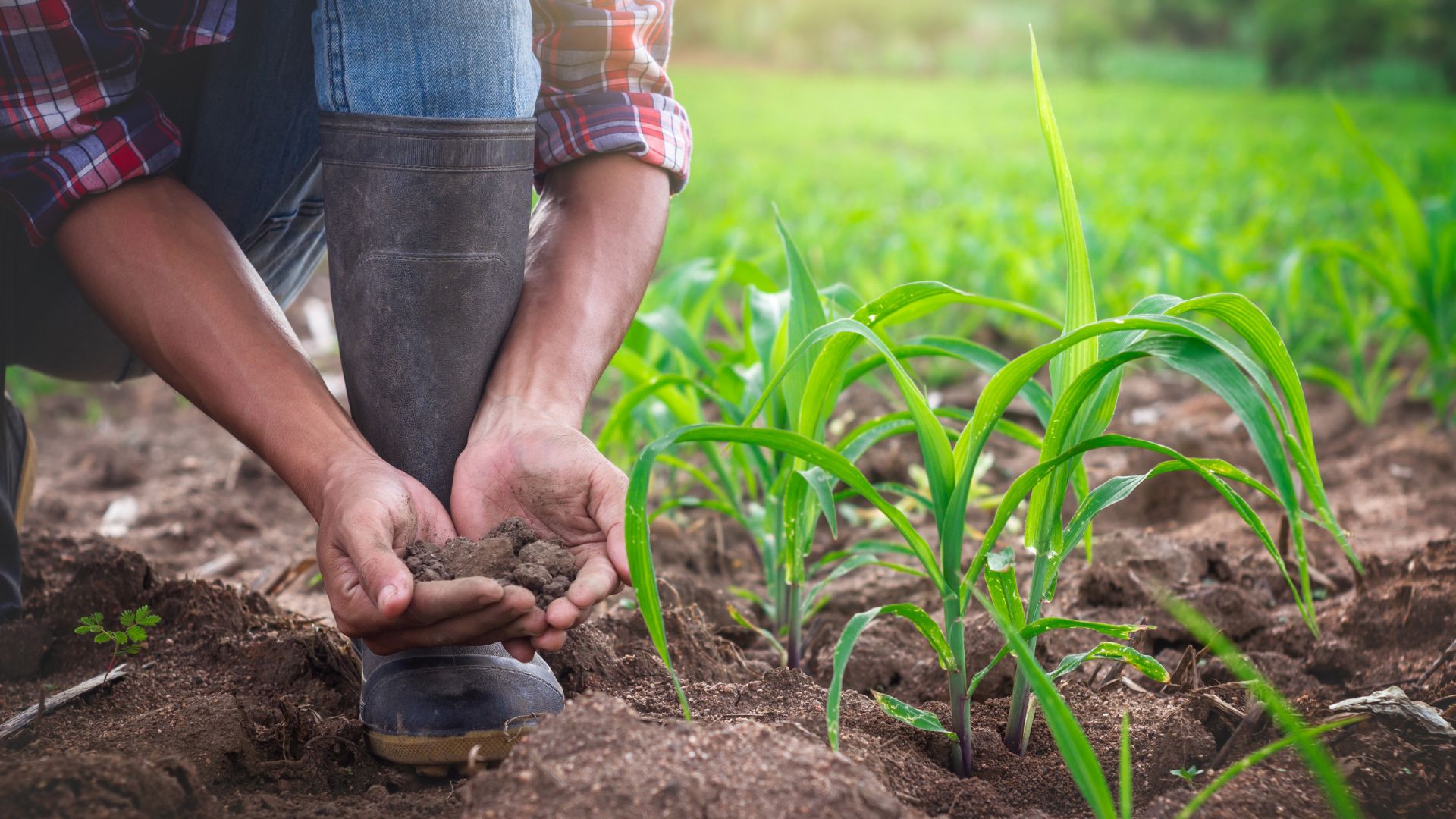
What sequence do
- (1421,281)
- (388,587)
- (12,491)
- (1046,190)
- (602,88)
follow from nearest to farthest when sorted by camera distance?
(388,587)
(602,88)
(12,491)
(1421,281)
(1046,190)

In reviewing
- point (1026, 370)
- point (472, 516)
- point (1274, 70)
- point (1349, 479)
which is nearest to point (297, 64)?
point (472, 516)

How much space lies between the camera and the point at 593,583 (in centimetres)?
90

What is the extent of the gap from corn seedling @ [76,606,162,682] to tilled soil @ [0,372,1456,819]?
0.02 metres

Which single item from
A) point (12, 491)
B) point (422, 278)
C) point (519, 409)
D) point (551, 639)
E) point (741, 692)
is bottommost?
point (12, 491)

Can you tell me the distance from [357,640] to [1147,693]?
2.71 feet

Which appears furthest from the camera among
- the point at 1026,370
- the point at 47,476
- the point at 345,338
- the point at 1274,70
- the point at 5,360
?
the point at 1274,70

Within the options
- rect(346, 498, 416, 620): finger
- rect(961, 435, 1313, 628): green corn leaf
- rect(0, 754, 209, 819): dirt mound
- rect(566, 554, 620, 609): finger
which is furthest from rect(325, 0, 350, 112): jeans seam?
rect(961, 435, 1313, 628): green corn leaf

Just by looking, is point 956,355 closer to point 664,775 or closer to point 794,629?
point 794,629

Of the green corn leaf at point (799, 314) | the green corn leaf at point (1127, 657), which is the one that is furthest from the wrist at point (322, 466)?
the green corn leaf at point (1127, 657)

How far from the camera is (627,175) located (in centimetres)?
127

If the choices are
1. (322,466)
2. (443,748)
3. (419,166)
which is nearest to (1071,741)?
(443,748)

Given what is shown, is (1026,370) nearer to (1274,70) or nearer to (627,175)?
(627,175)

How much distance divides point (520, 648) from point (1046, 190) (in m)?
5.23

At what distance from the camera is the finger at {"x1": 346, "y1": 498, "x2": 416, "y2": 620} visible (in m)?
0.83
